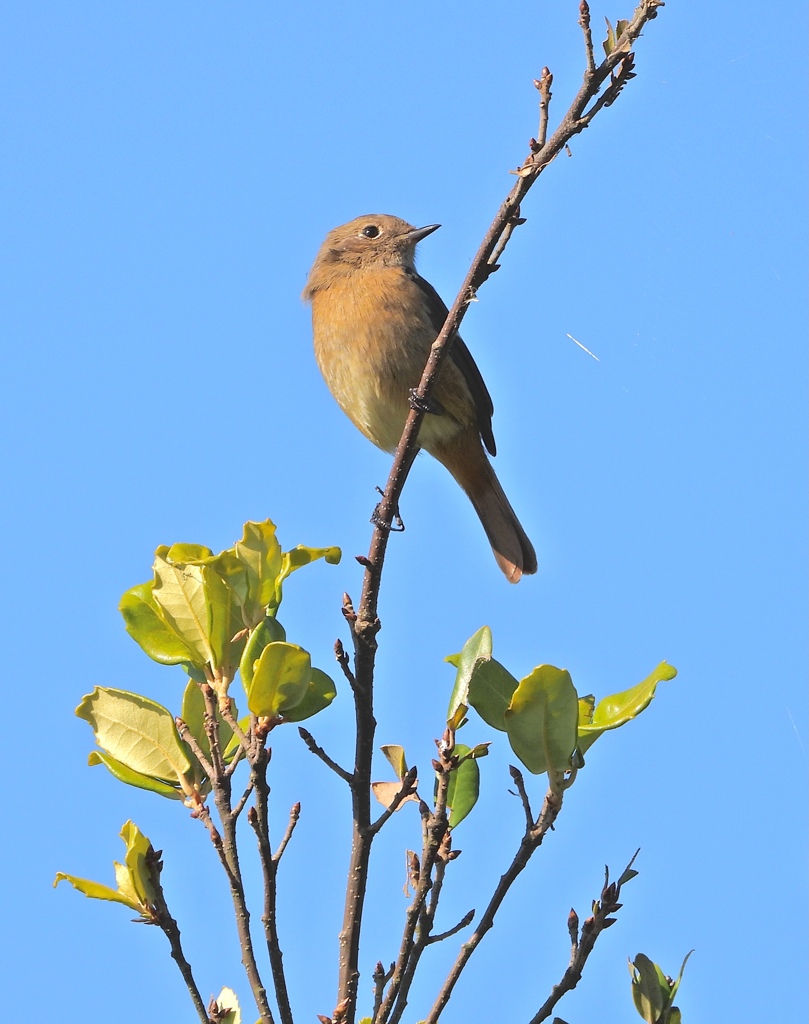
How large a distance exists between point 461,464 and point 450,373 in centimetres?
76

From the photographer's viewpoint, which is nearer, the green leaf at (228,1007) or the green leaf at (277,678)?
the green leaf at (277,678)

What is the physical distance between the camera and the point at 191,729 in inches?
101

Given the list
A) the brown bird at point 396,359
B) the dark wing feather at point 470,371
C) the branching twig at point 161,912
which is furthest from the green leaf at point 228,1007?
the dark wing feather at point 470,371

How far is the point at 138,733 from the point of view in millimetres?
2424

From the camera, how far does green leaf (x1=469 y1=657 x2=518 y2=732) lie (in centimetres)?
241

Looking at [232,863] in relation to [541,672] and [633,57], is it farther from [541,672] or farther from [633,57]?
[633,57]

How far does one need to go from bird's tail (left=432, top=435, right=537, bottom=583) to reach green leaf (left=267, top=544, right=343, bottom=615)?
174 inches

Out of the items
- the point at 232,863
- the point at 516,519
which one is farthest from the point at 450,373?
the point at 232,863

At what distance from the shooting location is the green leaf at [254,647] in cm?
234

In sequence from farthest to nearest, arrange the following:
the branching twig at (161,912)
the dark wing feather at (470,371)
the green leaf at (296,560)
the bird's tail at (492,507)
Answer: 1. the bird's tail at (492,507)
2. the dark wing feather at (470,371)
3. the green leaf at (296,560)
4. the branching twig at (161,912)

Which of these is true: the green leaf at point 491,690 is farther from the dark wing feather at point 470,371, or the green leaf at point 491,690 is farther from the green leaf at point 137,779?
the dark wing feather at point 470,371

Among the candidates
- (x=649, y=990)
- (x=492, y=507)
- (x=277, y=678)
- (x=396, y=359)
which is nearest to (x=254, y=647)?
(x=277, y=678)

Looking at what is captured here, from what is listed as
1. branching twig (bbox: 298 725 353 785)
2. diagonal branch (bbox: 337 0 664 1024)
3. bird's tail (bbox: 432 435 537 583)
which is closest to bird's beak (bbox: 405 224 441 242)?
bird's tail (bbox: 432 435 537 583)

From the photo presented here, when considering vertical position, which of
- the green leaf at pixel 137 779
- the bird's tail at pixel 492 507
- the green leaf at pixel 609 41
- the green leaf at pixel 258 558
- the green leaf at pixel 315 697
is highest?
the bird's tail at pixel 492 507
